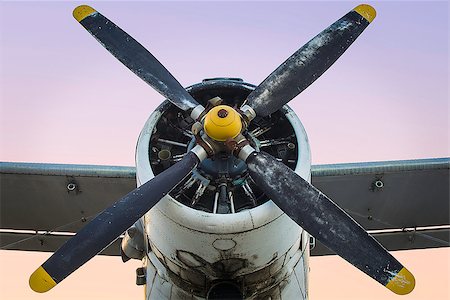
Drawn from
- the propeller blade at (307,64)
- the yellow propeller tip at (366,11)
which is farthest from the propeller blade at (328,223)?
the yellow propeller tip at (366,11)

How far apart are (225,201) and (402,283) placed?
2354 mm

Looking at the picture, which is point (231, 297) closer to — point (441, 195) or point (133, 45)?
point (133, 45)

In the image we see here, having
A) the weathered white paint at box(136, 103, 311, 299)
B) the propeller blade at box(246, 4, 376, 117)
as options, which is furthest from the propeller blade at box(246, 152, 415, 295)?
the propeller blade at box(246, 4, 376, 117)

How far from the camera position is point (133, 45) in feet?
31.5

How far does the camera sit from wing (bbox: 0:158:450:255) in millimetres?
11805

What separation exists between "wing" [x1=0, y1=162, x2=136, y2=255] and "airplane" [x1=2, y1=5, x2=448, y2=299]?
2.45 meters

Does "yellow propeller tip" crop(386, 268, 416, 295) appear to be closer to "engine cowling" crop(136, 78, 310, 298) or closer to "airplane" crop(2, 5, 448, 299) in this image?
"airplane" crop(2, 5, 448, 299)

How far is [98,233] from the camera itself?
25.4 feet

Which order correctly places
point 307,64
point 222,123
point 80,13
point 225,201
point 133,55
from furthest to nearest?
point 80,13
point 133,55
point 307,64
point 225,201
point 222,123

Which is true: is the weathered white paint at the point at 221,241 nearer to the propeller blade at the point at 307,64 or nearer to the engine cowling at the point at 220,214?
the engine cowling at the point at 220,214

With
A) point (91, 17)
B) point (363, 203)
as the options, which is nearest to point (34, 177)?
point (91, 17)

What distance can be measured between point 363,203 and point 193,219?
5215 millimetres

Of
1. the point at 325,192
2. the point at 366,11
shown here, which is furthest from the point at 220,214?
the point at 325,192

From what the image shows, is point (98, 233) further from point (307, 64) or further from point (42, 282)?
point (307, 64)
